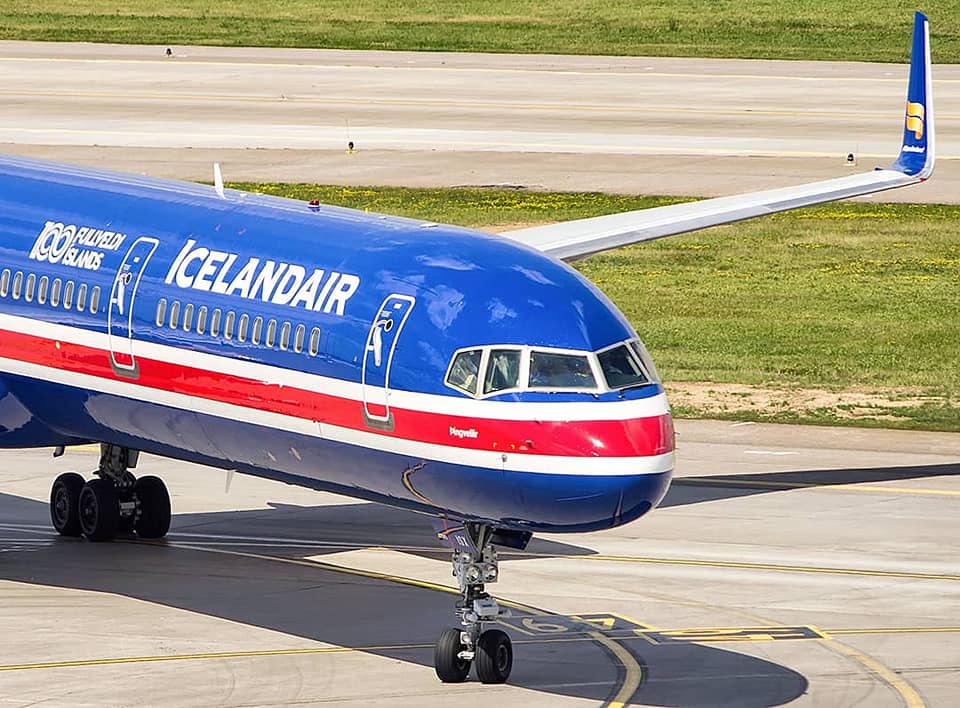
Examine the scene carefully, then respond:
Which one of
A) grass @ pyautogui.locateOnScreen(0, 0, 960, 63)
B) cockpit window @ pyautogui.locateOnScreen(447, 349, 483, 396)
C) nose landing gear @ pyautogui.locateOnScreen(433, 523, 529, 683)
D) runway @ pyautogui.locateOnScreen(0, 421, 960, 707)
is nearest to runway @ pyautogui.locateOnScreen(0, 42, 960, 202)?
grass @ pyautogui.locateOnScreen(0, 0, 960, 63)

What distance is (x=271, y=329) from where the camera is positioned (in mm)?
27562

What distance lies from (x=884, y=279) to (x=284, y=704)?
123 feet

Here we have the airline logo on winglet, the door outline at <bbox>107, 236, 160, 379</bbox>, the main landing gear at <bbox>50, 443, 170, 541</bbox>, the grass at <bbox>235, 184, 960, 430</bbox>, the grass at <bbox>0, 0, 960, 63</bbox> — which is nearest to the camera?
the door outline at <bbox>107, 236, 160, 379</bbox>

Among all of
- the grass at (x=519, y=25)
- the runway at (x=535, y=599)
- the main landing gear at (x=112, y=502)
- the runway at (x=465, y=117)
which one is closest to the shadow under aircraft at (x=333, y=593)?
the runway at (x=535, y=599)

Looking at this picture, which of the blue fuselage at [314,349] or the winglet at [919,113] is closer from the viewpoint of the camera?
the blue fuselage at [314,349]

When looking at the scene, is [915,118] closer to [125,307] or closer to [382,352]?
[125,307]

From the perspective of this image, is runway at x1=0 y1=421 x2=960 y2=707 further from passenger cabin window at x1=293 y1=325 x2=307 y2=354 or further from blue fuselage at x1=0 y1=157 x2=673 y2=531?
passenger cabin window at x1=293 y1=325 x2=307 y2=354

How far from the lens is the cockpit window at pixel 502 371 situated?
25.0 meters

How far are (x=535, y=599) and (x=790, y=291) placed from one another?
2863 cm

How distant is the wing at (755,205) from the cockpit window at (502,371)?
13.3m

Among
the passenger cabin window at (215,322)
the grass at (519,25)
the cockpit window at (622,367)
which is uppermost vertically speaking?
the grass at (519,25)

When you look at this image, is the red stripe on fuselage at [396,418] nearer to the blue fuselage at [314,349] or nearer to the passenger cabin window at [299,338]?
the blue fuselage at [314,349]

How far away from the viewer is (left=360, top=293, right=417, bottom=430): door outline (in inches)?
1022

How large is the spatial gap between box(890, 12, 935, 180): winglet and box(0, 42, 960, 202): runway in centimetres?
2719
